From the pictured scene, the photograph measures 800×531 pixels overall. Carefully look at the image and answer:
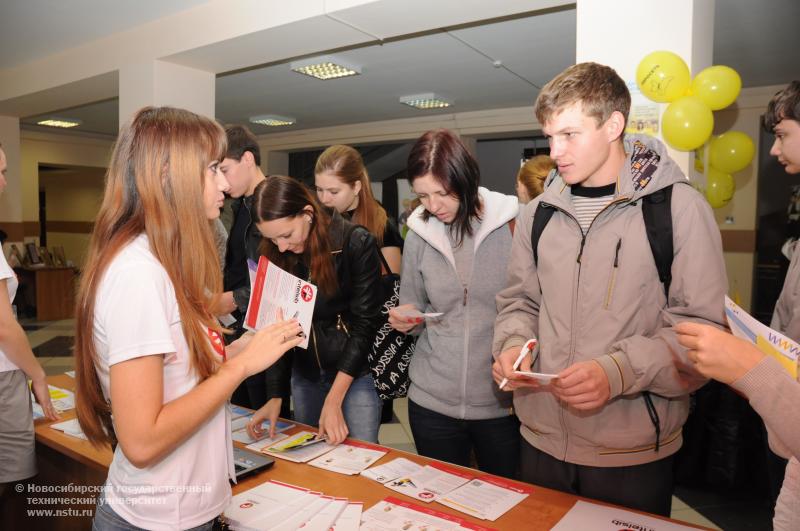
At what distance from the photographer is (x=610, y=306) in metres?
1.44

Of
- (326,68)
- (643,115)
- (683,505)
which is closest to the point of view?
(643,115)

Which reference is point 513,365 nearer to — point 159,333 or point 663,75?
point 159,333

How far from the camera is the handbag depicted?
210 cm

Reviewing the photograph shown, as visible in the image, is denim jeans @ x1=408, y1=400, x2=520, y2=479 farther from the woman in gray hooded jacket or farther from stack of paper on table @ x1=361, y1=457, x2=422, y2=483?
stack of paper on table @ x1=361, y1=457, x2=422, y2=483

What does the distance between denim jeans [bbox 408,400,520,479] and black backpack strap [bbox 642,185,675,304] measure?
76 centimetres

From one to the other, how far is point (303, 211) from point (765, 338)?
1470 mm

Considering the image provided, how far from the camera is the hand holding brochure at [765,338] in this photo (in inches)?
38.3

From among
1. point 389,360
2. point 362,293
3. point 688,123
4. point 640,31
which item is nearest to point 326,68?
point 640,31

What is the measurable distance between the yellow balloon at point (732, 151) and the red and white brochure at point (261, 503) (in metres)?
3.83

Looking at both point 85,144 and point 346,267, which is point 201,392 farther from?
point 85,144

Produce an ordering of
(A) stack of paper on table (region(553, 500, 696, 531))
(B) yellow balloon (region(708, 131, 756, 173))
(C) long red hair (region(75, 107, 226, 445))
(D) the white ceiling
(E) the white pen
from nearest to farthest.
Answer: (C) long red hair (region(75, 107, 226, 445)) < (A) stack of paper on table (region(553, 500, 696, 531)) < (E) the white pen < (B) yellow balloon (region(708, 131, 756, 173)) < (D) the white ceiling

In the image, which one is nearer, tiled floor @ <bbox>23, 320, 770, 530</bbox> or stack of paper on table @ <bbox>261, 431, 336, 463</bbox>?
stack of paper on table @ <bbox>261, 431, 336, 463</bbox>

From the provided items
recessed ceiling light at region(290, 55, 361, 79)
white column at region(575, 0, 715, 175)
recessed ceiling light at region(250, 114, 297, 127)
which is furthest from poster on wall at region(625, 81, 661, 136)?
recessed ceiling light at region(250, 114, 297, 127)

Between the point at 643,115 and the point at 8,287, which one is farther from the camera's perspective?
the point at 643,115
